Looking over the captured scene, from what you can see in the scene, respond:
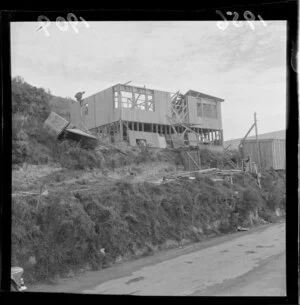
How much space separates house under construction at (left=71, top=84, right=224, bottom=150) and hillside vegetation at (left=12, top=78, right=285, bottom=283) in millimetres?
110

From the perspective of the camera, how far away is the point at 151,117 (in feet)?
7.64

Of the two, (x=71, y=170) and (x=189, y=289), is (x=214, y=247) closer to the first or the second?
(x=189, y=289)

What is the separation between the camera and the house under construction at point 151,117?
87.4 inches

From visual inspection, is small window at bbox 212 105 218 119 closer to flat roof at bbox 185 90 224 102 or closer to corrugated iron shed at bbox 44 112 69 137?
flat roof at bbox 185 90 224 102

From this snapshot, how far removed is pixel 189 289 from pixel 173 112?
3.71 feet

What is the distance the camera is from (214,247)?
2234mm

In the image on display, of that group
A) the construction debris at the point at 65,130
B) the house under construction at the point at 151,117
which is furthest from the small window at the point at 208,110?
the construction debris at the point at 65,130

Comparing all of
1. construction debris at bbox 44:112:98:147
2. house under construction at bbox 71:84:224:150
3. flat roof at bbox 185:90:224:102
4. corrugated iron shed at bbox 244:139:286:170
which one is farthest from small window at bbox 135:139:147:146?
corrugated iron shed at bbox 244:139:286:170

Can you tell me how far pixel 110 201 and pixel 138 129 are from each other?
22.4 inches

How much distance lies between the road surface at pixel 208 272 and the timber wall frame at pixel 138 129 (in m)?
0.69

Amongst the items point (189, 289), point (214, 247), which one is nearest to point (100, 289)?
point (189, 289)

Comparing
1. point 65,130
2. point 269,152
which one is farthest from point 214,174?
point 65,130

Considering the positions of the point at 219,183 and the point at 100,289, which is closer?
the point at 100,289

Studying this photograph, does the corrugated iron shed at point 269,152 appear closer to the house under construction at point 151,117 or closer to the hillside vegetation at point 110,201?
the hillside vegetation at point 110,201
